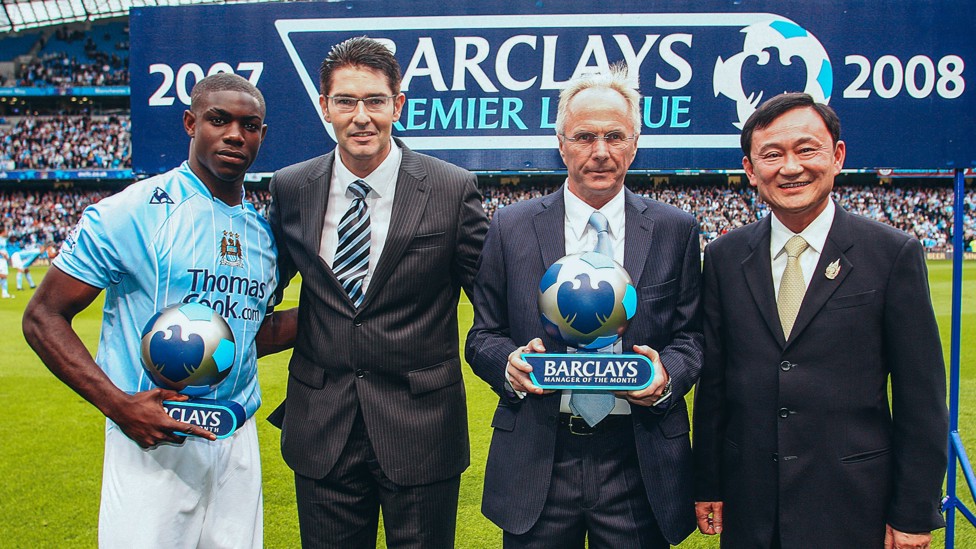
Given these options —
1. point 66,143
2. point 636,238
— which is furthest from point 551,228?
point 66,143

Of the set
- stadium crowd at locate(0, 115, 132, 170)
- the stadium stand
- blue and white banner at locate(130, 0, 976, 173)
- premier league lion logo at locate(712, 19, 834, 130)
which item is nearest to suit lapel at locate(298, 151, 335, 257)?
blue and white banner at locate(130, 0, 976, 173)

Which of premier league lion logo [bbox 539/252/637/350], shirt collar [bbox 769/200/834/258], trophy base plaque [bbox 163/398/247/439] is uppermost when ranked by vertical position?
shirt collar [bbox 769/200/834/258]

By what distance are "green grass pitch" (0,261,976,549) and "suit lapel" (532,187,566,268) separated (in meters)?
2.52

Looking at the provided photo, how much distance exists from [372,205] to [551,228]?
2.35 feet

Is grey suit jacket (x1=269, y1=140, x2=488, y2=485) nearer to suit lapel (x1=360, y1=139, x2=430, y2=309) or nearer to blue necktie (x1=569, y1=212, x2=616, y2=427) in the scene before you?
suit lapel (x1=360, y1=139, x2=430, y2=309)

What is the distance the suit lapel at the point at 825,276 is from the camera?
7.16 feet

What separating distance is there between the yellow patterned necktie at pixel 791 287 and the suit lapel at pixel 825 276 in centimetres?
4

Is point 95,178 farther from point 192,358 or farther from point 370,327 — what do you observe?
point 192,358

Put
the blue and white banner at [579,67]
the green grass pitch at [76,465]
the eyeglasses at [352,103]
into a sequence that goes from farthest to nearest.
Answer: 1. the green grass pitch at [76,465]
2. the blue and white banner at [579,67]
3. the eyeglasses at [352,103]

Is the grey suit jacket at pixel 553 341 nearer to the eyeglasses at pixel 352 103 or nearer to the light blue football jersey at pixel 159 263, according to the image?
the eyeglasses at pixel 352 103

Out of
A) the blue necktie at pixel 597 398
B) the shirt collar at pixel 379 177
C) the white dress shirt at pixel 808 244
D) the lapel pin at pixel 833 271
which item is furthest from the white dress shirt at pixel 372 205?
the lapel pin at pixel 833 271

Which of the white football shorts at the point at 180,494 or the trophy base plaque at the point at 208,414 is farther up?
the trophy base plaque at the point at 208,414

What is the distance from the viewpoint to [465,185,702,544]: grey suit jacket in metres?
2.31

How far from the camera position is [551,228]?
241 cm
